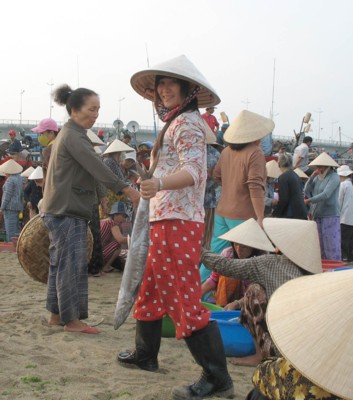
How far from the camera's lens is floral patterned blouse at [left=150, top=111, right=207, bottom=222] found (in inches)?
123

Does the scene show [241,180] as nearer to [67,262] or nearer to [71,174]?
[71,174]

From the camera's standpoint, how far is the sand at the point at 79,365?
10.6 feet

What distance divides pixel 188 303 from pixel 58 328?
167 centimetres

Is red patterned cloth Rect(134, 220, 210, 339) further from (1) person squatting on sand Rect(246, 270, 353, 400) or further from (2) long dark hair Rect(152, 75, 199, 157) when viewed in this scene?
(1) person squatting on sand Rect(246, 270, 353, 400)

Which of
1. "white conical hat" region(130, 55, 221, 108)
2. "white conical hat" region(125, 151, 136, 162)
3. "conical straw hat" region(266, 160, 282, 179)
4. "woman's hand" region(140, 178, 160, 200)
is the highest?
"white conical hat" region(130, 55, 221, 108)

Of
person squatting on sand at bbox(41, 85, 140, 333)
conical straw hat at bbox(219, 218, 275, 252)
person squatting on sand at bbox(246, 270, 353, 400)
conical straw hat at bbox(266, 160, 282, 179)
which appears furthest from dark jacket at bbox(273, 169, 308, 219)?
person squatting on sand at bbox(246, 270, 353, 400)

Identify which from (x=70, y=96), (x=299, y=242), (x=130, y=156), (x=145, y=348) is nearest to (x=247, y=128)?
(x=70, y=96)

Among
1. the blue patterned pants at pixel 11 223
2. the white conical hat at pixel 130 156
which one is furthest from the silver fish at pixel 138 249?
the blue patterned pants at pixel 11 223

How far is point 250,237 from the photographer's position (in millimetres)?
4246

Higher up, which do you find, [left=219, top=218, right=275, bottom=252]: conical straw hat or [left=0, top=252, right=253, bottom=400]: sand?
[left=219, top=218, right=275, bottom=252]: conical straw hat

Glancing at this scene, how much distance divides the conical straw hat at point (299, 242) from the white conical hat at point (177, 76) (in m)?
0.89

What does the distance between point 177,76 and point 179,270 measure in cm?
102

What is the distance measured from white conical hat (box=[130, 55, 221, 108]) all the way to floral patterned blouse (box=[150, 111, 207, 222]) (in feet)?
0.56

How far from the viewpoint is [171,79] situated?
326cm
